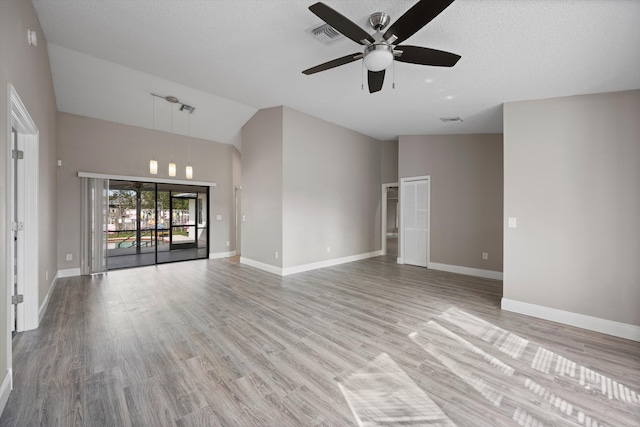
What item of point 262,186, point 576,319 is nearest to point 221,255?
point 262,186

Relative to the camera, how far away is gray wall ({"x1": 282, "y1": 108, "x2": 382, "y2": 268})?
5.43 meters

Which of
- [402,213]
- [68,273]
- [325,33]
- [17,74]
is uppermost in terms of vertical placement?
[325,33]

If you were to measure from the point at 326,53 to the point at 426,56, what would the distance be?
50.1 inches

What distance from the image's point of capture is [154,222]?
6695mm

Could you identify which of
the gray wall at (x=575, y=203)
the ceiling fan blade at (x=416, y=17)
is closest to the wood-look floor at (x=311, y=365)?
the gray wall at (x=575, y=203)

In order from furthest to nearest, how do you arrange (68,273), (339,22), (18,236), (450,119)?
(68,273) < (450,119) < (18,236) < (339,22)

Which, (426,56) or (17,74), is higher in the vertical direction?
(426,56)

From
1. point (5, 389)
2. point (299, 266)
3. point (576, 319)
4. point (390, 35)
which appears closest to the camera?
point (5, 389)

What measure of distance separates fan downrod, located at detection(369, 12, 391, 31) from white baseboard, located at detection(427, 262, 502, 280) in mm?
5123

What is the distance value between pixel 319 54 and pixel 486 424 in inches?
149

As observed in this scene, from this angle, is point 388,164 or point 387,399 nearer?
point 387,399

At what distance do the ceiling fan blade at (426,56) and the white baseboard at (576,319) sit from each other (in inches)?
130

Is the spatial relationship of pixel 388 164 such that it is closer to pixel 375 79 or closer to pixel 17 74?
pixel 375 79

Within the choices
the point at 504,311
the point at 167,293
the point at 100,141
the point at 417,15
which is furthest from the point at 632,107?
the point at 100,141
